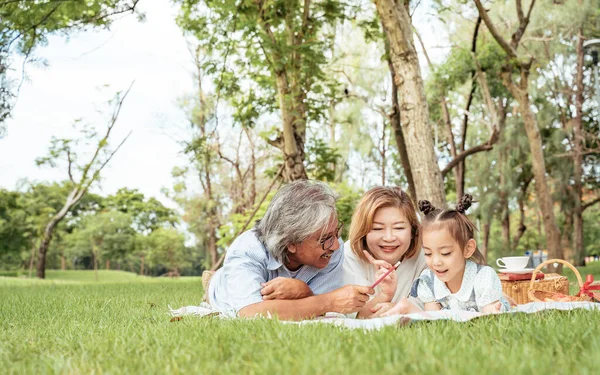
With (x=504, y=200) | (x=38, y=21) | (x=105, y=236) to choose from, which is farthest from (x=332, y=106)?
(x=105, y=236)

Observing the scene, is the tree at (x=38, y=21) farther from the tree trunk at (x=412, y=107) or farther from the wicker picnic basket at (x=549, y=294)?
the wicker picnic basket at (x=549, y=294)

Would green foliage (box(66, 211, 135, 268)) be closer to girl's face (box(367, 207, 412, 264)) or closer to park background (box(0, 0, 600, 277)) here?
park background (box(0, 0, 600, 277))

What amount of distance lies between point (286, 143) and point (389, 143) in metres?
16.4

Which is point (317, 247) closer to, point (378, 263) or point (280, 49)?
point (378, 263)

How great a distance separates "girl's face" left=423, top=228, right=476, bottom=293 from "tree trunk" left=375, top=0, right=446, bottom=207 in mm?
3512

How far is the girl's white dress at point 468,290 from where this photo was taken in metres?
3.93

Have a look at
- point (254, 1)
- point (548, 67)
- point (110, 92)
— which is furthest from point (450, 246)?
point (110, 92)

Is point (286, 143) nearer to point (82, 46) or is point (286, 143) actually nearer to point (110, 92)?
point (82, 46)

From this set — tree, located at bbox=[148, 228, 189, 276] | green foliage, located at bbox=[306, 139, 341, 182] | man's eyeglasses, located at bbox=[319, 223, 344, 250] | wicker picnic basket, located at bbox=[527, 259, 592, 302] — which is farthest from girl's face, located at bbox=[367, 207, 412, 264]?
tree, located at bbox=[148, 228, 189, 276]

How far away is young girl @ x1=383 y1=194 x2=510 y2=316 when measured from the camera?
3.95 metres

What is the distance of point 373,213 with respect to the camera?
Result: 4348mm

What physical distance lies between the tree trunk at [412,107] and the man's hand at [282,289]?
4.04 meters

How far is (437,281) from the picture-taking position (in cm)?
419

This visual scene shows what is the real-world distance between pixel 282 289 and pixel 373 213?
3.24ft
